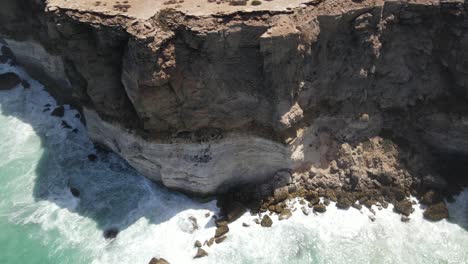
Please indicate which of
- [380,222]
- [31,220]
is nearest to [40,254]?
[31,220]

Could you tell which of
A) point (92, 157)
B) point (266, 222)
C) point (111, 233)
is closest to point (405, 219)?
point (266, 222)

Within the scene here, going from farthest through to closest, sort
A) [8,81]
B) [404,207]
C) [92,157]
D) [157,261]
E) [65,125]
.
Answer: [8,81], [65,125], [92,157], [404,207], [157,261]

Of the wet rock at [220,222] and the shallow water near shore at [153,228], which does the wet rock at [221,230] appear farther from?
the shallow water near shore at [153,228]

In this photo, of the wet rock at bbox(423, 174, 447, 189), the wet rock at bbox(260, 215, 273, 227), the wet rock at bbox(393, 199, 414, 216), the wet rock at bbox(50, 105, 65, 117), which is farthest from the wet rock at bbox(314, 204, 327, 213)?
the wet rock at bbox(50, 105, 65, 117)

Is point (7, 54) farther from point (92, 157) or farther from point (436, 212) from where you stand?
point (436, 212)

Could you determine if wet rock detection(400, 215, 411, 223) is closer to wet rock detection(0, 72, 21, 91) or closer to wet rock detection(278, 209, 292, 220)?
wet rock detection(278, 209, 292, 220)

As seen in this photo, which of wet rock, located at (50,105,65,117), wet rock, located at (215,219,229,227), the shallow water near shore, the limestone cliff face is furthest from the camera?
wet rock, located at (50,105,65,117)

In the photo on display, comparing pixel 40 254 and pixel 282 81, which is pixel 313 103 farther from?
pixel 40 254
